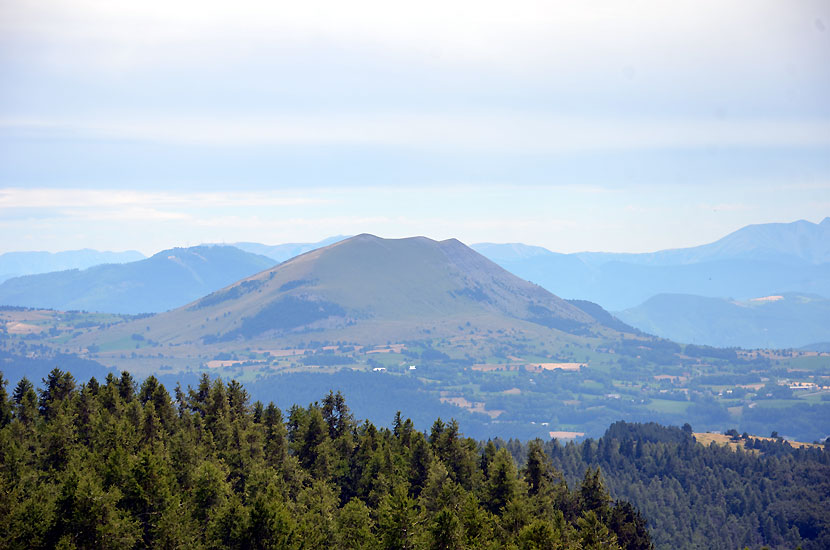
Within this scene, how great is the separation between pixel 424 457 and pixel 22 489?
46924mm

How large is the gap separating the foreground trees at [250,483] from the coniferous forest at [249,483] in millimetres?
176

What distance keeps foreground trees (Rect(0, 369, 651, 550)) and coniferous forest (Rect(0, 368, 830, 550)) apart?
0.18m

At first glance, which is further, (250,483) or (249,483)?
(249,483)

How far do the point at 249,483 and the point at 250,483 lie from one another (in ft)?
0.99

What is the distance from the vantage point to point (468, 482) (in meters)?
107

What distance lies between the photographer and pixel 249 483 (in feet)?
276

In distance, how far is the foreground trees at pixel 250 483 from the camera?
227ft

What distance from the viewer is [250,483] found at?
8400cm

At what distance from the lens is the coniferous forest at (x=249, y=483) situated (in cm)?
6912

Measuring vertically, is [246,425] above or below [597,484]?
above

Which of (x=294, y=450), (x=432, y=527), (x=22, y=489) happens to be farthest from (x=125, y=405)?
(x=432, y=527)

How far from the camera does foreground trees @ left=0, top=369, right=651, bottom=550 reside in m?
69.1

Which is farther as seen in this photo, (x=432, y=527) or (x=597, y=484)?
(x=597, y=484)

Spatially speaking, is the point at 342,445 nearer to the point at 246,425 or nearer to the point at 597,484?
the point at 246,425
